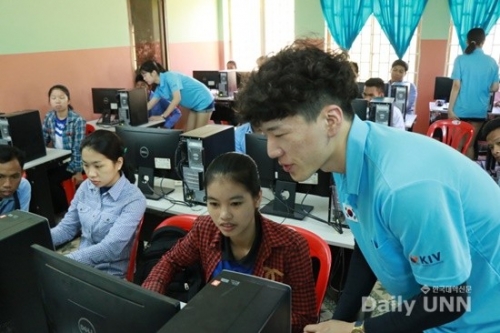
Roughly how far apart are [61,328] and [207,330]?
406mm

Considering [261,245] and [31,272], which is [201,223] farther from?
[31,272]

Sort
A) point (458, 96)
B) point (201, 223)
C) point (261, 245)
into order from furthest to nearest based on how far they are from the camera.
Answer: point (458, 96)
point (201, 223)
point (261, 245)

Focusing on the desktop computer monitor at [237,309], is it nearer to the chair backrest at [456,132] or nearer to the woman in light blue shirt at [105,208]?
the woman in light blue shirt at [105,208]

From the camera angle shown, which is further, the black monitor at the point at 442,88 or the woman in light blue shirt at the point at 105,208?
the black monitor at the point at 442,88

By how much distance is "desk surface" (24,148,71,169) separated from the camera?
336 centimetres

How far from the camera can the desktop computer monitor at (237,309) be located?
615 mm

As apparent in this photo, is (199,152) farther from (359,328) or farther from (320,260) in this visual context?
(359,328)

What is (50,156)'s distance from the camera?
11.7 ft

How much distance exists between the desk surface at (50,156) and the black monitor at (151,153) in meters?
1.14

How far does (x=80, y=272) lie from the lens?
30.4 inches

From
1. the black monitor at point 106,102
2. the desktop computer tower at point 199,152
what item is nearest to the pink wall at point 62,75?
the black monitor at point 106,102

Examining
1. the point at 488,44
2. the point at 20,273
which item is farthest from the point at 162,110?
the point at 488,44

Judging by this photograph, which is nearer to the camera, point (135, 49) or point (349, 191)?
point (349, 191)

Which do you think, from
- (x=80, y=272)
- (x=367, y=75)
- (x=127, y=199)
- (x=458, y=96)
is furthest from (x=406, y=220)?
(x=367, y=75)
